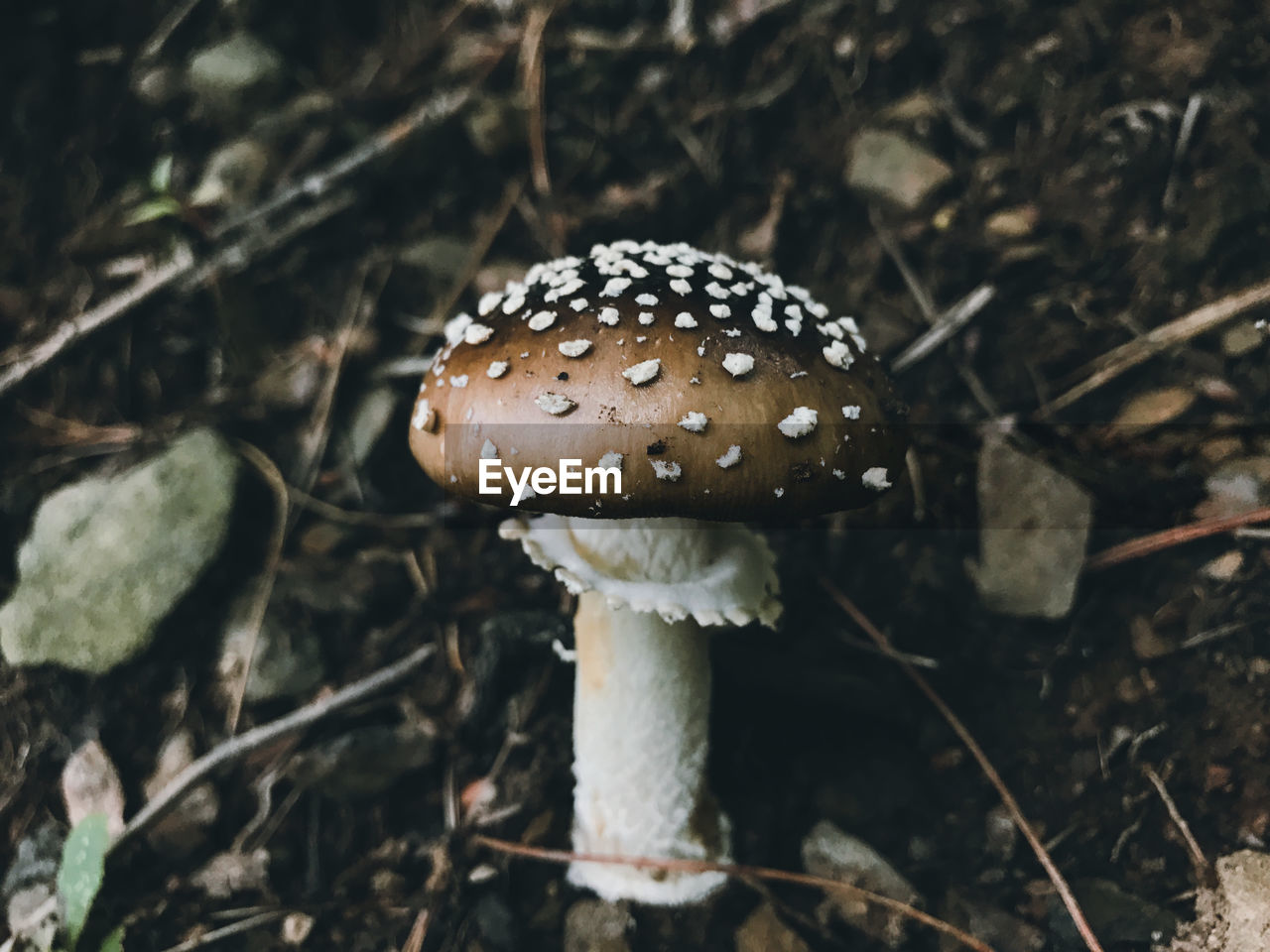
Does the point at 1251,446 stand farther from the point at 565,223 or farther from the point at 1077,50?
the point at 565,223

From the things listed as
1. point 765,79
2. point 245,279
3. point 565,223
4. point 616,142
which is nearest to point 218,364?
point 245,279

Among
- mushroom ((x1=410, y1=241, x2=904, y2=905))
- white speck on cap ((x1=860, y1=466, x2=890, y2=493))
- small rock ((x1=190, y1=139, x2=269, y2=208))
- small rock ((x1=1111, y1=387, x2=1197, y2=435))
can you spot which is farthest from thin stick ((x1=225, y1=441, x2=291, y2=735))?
small rock ((x1=1111, y1=387, x2=1197, y2=435))

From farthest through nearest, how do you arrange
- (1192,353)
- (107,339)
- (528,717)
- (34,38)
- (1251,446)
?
(34,38)
(107,339)
(528,717)
(1192,353)
(1251,446)

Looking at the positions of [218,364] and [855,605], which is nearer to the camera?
[855,605]

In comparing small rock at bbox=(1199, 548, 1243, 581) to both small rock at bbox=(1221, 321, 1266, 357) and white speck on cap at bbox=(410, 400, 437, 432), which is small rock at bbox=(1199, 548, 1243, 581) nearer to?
small rock at bbox=(1221, 321, 1266, 357)

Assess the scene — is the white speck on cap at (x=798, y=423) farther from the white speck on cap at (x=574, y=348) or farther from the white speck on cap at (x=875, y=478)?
the white speck on cap at (x=574, y=348)

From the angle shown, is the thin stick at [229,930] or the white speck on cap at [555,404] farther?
the thin stick at [229,930]

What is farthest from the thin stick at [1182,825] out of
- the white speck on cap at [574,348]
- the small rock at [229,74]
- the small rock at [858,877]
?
the small rock at [229,74]
